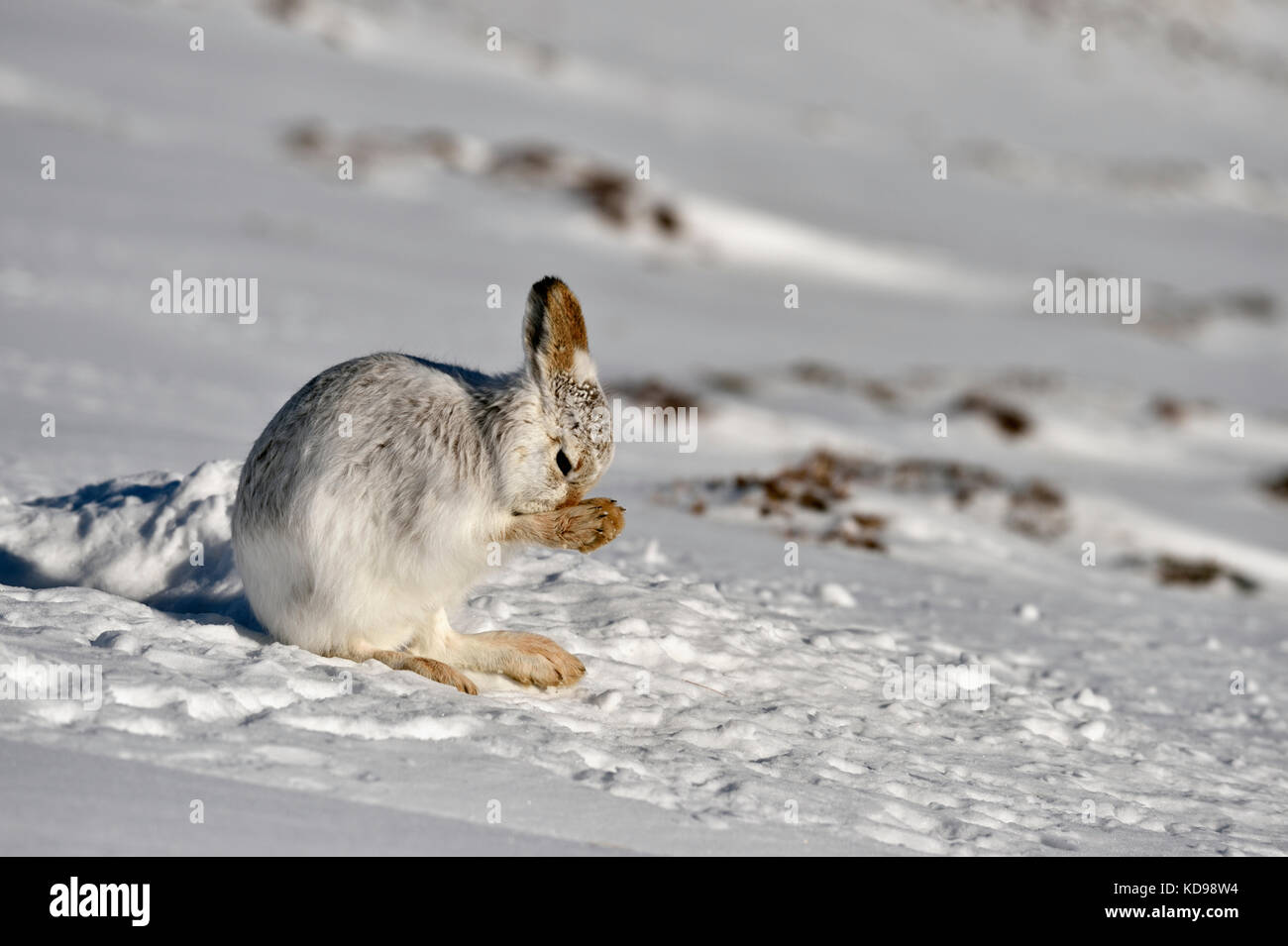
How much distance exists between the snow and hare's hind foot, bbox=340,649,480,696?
112mm

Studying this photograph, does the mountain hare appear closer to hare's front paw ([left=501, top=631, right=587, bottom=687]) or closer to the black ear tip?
the black ear tip

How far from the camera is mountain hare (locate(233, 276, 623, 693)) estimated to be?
439cm

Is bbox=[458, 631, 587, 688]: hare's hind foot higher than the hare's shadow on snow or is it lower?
lower

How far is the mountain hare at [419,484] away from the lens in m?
4.39

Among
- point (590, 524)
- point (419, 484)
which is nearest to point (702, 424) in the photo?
point (590, 524)

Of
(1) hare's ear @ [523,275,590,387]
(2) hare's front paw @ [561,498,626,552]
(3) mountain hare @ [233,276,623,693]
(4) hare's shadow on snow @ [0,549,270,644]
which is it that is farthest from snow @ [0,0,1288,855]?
(1) hare's ear @ [523,275,590,387]

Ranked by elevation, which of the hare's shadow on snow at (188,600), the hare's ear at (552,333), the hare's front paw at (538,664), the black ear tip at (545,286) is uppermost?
the black ear tip at (545,286)

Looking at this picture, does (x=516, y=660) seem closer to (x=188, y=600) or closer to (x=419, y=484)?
(x=419, y=484)

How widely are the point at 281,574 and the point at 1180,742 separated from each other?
13.4 feet

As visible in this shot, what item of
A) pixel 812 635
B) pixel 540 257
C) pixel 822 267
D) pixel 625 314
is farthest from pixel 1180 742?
pixel 822 267

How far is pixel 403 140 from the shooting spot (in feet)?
71.8

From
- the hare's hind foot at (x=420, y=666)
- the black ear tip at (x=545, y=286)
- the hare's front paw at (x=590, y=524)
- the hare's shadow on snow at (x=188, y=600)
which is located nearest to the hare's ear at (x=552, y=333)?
the black ear tip at (x=545, y=286)

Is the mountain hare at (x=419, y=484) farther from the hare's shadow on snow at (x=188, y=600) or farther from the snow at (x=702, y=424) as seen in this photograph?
the hare's shadow on snow at (x=188, y=600)

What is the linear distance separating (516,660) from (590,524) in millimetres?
792
